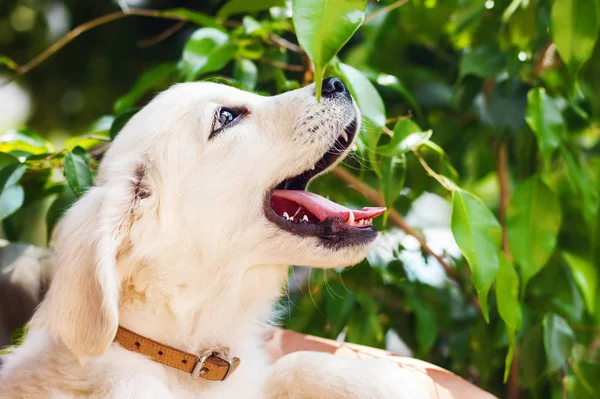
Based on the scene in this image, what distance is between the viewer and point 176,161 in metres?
1.47

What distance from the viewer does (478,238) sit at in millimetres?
1383

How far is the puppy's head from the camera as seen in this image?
4.69ft

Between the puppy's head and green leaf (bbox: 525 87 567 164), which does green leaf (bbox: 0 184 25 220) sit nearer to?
the puppy's head

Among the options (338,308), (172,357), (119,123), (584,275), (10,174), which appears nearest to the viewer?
(172,357)

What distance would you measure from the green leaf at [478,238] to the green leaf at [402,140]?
14 centimetres

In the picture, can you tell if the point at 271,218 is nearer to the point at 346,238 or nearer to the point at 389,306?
the point at 346,238

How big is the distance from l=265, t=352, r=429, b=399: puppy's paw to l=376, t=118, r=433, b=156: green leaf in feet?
1.43

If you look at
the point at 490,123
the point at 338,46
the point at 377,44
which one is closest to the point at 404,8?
the point at 377,44

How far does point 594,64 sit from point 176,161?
5.01ft

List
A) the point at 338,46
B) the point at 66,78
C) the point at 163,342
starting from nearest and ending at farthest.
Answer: the point at 338,46, the point at 163,342, the point at 66,78

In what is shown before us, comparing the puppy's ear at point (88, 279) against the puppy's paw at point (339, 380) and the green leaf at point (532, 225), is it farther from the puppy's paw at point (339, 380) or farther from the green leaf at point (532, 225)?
the green leaf at point (532, 225)

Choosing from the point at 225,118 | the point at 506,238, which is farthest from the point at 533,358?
the point at 225,118

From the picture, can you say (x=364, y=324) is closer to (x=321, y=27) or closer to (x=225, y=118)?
(x=225, y=118)

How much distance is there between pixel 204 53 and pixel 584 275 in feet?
3.86
